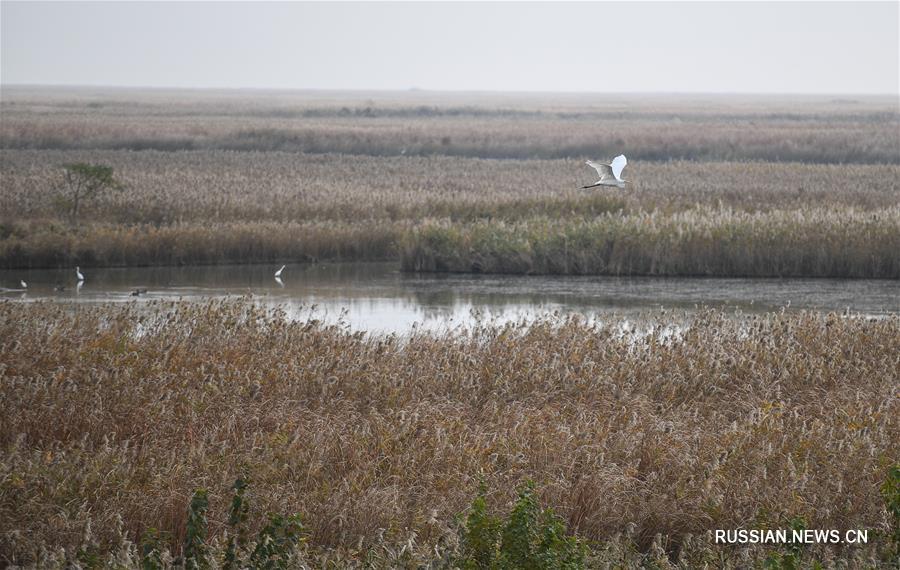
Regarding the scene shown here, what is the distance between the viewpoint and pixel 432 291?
859 inches

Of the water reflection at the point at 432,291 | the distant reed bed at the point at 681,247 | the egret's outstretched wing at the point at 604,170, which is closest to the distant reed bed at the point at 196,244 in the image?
the water reflection at the point at 432,291

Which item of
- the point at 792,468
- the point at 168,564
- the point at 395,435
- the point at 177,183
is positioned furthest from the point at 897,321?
the point at 177,183

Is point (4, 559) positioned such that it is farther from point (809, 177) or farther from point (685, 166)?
point (685, 166)

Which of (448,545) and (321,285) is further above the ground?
(448,545)

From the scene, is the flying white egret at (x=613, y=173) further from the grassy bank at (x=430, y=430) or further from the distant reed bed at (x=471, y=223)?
the distant reed bed at (x=471, y=223)

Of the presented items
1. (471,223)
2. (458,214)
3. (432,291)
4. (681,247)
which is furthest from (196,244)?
(681,247)

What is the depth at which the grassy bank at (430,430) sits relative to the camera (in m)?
8.32

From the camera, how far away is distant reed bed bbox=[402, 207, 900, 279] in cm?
2330

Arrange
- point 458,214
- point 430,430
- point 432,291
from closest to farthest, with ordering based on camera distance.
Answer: point 430,430 < point 432,291 < point 458,214

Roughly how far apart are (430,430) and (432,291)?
1180 centimetres

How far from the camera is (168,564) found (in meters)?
7.05

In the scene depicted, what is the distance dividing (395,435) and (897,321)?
8352 mm

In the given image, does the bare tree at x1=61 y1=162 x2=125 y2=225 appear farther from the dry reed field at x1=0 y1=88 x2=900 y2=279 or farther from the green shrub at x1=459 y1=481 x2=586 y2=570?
the green shrub at x1=459 y1=481 x2=586 y2=570

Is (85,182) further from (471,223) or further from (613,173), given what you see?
(613,173)
